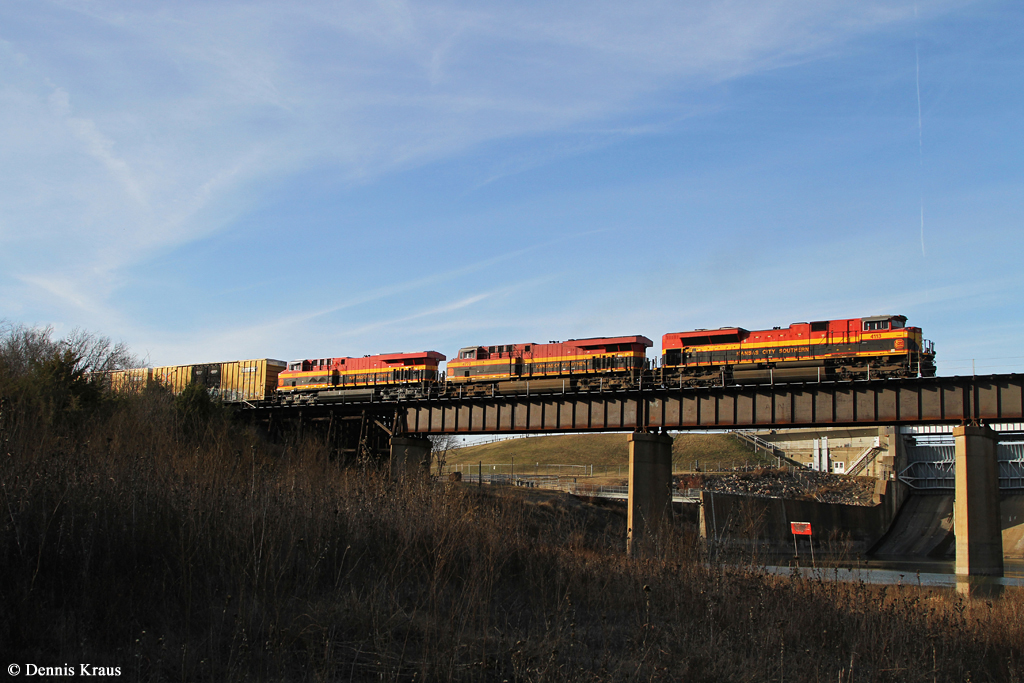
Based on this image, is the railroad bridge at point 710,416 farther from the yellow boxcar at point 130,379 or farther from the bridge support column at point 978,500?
the yellow boxcar at point 130,379

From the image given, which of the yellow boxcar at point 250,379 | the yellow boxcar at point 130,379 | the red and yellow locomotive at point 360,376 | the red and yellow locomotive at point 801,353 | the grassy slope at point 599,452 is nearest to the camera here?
the red and yellow locomotive at point 801,353

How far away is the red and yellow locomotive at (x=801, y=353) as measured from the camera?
40.1 metres

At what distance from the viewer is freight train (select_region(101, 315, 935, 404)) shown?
1615 inches

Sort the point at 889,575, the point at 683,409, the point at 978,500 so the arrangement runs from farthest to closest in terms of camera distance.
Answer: the point at 683,409
the point at 978,500
the point at 889,575

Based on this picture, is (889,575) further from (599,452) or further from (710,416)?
(599,452)

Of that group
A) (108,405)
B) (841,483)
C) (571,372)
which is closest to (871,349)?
(571,372)

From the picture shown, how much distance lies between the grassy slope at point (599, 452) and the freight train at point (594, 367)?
1557 inches

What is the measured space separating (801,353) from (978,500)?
12.0 metres

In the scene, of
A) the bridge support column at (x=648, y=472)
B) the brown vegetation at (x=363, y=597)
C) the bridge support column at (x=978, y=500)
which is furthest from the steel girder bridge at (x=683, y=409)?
the brown vegetation at (x=363, y=597)

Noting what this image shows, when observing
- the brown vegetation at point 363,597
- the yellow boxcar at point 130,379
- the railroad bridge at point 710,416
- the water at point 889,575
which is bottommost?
the water at point 889,575

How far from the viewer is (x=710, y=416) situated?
4116 centimetres

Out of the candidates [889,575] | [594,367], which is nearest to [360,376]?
[594,367]

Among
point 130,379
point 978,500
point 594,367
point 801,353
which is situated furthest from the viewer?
point 130,379

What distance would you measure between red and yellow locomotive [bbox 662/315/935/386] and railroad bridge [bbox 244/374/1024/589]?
1388 mm
